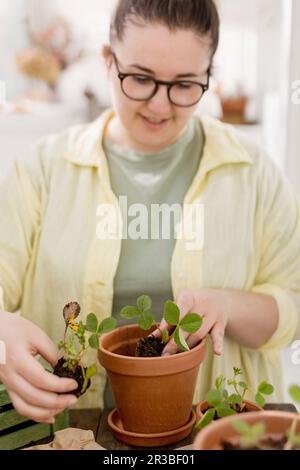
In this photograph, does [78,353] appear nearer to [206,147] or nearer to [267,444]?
[267,444]

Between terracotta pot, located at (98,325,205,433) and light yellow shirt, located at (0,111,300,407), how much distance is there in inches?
7.3

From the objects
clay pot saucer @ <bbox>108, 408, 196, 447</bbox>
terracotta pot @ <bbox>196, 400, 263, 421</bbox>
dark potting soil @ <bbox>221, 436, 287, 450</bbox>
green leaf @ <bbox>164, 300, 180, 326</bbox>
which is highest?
green leaf @ <bbox>164, 300, 180, 326</bbox>

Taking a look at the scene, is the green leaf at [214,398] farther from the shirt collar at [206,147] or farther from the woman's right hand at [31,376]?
the shirt collar at [206,147]

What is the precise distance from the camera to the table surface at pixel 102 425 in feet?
2.31

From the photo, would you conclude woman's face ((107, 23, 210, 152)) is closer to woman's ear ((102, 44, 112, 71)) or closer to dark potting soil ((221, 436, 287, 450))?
woman's ear ((102, 44, 112, 71))

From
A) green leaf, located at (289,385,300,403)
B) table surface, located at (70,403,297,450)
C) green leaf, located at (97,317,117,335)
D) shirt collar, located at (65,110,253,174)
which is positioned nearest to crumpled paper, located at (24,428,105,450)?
table surface, located at (70,403,297,450)

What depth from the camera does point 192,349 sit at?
695mm

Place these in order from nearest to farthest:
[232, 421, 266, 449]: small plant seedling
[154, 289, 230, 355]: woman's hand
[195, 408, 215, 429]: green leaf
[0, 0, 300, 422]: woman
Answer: [232, 421, 266, 449]: small plant seedling < [195, 408, 215, 429]: green leaf < [154, 289, 230, 355]: woman's hand < [0, 0, 300, 422]: woman

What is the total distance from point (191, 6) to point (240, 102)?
0.56 m

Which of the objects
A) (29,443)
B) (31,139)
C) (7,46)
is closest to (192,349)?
(29,443)

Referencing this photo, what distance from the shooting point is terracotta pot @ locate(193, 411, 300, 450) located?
20.5 inches

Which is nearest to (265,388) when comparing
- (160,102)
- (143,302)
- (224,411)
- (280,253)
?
(224,411)

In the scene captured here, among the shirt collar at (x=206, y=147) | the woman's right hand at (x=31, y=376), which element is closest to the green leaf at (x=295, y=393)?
the woman's right hand at (x=31, y=376)

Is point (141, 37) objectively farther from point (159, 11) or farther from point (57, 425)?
point (57, 425)
